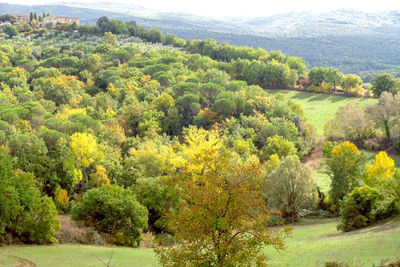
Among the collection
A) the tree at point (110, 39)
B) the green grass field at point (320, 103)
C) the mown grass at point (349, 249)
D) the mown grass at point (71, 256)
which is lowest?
the mown grass at point (71, 256)

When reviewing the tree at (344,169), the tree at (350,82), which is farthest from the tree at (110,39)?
the tree at (344,169)

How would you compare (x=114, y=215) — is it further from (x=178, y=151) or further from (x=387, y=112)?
(x=387, y=112)

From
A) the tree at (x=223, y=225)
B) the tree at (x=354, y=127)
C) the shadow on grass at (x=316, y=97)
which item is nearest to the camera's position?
the tree at (x=223, y=225)

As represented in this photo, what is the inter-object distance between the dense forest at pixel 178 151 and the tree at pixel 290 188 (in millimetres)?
119

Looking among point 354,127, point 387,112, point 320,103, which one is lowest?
point 320,103

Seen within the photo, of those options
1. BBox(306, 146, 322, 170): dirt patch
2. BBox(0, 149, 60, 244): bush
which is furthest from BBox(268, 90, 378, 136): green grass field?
BBox(0, 149, 60, 244): bush

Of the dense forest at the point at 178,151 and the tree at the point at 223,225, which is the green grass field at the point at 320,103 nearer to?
the dense forest at the point at 178,151

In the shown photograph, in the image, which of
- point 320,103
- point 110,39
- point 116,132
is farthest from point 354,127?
point 110,39

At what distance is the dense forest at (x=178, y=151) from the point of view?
21125mm

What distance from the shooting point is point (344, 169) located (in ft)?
155

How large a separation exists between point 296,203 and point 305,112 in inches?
1700

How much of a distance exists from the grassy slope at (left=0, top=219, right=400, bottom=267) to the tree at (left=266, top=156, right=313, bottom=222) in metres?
7.66

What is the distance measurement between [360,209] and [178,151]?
98.2ft

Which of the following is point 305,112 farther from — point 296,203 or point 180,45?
point 180,45
